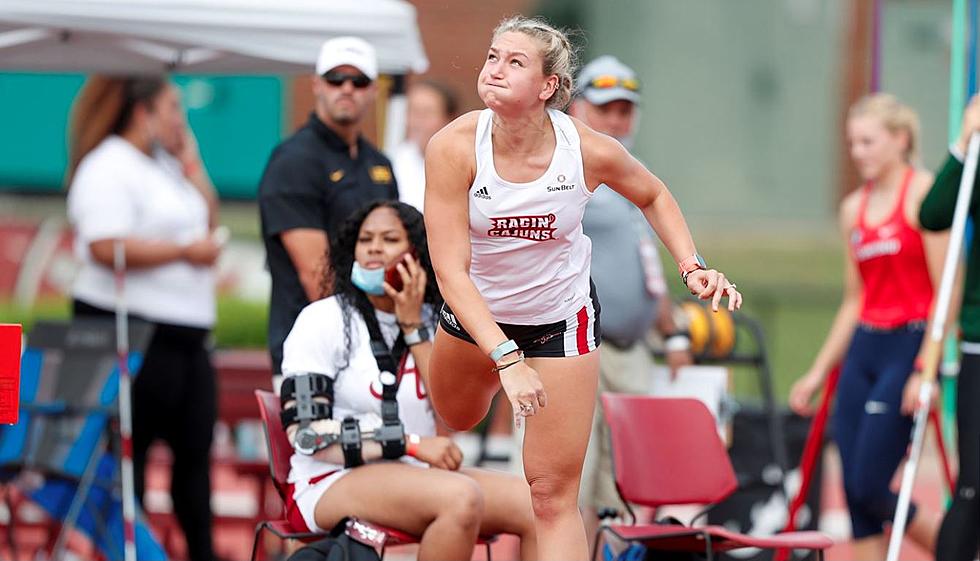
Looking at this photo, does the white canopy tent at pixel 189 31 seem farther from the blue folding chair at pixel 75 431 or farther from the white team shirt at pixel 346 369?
the white team shirt at pixel 346 369

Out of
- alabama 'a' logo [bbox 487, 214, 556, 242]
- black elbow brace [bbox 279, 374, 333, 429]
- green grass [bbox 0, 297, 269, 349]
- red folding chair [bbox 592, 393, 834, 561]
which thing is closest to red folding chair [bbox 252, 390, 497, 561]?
black elbow brace [bbox 279, 374, 333, 429]

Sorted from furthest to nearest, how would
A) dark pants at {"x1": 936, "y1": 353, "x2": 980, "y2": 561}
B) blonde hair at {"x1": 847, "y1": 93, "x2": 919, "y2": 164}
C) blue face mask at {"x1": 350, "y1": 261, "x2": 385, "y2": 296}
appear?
blonde hair at {"x1": 847, "y1": 93, "x2": 919, "y2": 164}, dark pants at {"x1": 936, "y1": 353, "x2": 980, "y2": 561}, blue face mask at {"x1": 350, "y1": 261, "x2": 385, "y2": 296}

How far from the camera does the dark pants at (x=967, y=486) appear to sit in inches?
221

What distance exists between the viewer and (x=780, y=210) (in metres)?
17.5

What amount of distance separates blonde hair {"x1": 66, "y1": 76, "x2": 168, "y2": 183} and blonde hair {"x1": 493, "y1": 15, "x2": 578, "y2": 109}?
3.05m

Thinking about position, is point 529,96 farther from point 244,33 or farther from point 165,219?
point 165,219

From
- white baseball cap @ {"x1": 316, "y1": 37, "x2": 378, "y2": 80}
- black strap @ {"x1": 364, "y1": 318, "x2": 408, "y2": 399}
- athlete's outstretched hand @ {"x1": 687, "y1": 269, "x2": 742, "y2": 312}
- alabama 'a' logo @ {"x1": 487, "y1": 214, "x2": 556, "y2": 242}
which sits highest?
white baseball cap @ {"x1": 316, "y1": 37, "x2": 378, "y2": 80}

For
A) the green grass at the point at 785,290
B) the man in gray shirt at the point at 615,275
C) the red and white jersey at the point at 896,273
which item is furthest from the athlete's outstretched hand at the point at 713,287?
the green grass at the point at 785,290

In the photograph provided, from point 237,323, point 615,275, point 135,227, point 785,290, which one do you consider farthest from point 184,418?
point 785,290

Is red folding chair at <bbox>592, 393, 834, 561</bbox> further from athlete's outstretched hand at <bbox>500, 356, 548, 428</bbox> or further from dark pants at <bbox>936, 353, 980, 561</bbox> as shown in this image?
athlete's outstretched hand at <bbox>500, 356, 548, 428</bbox>

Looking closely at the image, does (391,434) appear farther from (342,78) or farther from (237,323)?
(237,323)

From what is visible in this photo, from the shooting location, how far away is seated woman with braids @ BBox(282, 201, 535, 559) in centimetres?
508

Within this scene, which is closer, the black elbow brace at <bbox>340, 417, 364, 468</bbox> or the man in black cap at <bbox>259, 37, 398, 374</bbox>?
the black elbow brace at <bbox>340, 417, 364, 468</bbox>

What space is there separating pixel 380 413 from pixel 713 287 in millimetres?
1350
